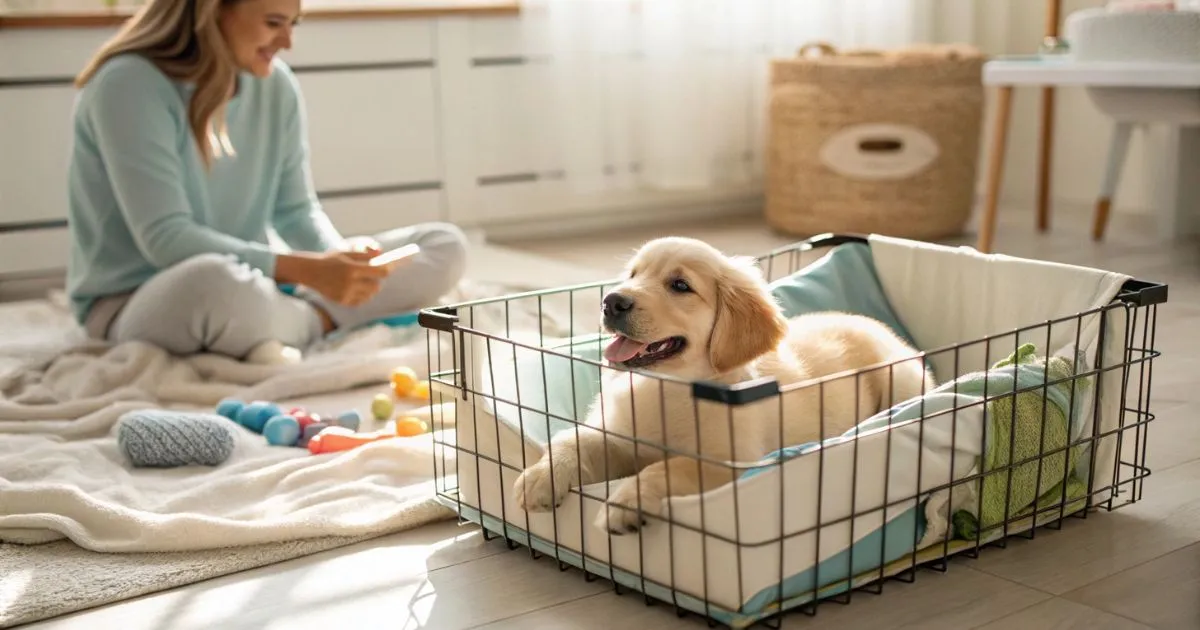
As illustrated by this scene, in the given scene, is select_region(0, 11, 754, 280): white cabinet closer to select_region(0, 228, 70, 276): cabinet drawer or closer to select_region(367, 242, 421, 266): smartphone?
select_region(0, 228, 70, 276): cabinet drawer

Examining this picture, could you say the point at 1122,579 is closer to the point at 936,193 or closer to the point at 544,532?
the point at 544,532

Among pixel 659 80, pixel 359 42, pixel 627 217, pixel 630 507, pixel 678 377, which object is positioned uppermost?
pixel 359 42

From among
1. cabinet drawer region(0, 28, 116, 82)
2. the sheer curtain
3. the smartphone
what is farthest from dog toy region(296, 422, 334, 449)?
the sheer curtain

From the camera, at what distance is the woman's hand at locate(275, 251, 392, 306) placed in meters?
2.43

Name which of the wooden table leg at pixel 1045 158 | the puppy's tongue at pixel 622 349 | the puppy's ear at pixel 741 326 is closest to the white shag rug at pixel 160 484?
the puppy's tongue at pixel 622 349

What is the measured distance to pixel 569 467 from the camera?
1.47m

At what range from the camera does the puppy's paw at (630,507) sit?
1.37 meters

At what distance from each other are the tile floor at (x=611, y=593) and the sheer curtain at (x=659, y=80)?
2.52 meters

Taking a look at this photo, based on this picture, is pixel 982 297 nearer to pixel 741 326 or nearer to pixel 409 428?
pixel 741 326

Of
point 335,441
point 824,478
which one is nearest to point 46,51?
point 335,441

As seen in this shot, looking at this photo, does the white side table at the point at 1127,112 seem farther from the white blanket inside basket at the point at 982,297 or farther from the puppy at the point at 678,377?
the puppy at the point at 678,377

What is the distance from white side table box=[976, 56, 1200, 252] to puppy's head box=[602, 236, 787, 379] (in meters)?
1.93

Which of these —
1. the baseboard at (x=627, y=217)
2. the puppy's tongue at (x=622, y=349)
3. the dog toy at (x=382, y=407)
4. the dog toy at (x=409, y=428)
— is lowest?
the baseboard at (x=627, y=217)

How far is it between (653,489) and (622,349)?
206 millimetres
